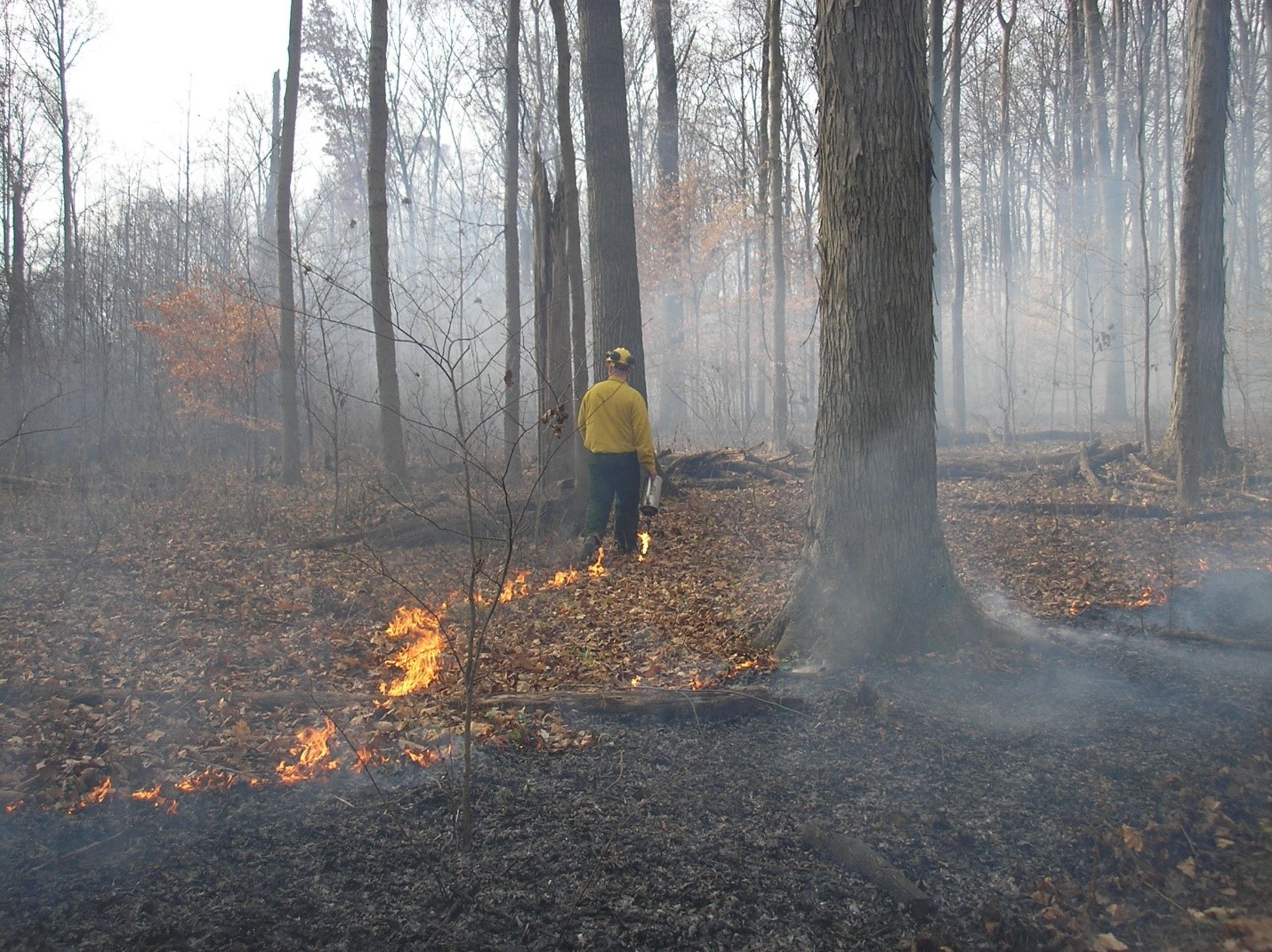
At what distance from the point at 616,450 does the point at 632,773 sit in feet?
14.8

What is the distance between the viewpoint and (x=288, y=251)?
42.1 ft

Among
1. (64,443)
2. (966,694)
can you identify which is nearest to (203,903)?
A: (966,694)

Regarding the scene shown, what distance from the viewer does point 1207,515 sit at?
8.55 m

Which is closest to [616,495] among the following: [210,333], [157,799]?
[157,799]

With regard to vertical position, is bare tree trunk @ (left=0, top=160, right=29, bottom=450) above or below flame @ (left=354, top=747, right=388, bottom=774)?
above

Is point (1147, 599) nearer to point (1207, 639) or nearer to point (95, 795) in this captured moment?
point (1207, 639)

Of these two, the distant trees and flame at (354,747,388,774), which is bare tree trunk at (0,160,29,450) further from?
flame at (354,747,388,774)

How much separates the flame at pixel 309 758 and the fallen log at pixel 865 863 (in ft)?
7.67

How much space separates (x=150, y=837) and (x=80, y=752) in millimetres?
1012

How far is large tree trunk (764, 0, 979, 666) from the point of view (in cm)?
477

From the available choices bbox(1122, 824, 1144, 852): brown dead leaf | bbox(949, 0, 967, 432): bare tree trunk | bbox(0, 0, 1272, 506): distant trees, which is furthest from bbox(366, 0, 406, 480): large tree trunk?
bbox(949, 0, 967, 432): bare tree trunk

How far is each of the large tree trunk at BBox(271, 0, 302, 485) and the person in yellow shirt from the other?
7.55 m

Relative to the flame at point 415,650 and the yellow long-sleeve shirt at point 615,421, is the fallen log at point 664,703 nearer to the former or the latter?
the flame at point 415,650

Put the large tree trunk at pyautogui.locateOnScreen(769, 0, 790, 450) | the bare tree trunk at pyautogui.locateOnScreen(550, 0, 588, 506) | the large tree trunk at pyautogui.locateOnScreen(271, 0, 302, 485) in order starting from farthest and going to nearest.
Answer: the large tree trunk at pyautogui.locateOnScreen(769, 0, 790, 450), the large tree trunk at pyautogui.locateOnScreen(271, 0, 302, 485), the bare tree trunk at pyautogui.locateOnScreen(550, 0, 588, 506)
